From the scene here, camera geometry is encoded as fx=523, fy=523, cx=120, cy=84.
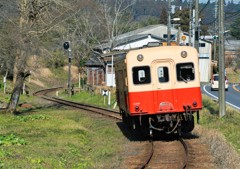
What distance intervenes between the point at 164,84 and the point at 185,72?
0.79m

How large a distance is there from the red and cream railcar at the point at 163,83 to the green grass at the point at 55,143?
1.62 m

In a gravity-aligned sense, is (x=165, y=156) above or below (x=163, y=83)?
below

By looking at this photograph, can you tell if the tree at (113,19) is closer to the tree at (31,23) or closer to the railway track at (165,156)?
the tree at (31,23)

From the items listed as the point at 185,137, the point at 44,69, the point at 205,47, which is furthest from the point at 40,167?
the point at 205,47

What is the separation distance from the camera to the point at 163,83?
16750mm

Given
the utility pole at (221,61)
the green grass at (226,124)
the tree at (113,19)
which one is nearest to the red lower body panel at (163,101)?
the green grass at (226,124)

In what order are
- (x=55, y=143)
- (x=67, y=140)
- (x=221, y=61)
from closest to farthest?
(x=55, y=143) → (x=67, y=140) → (x=221, y=61)

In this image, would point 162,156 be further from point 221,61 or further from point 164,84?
point 221,61

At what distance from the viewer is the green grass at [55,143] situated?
1238 cm

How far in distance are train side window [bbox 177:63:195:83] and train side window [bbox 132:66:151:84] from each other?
1.00 m

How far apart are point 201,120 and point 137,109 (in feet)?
23.3

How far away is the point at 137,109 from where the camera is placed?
54.4 ft

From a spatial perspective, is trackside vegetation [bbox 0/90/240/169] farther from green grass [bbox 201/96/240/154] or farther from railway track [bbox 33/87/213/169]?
railway track [bbox 33/87/213/169]

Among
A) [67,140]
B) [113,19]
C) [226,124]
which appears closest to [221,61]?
[226,124]
